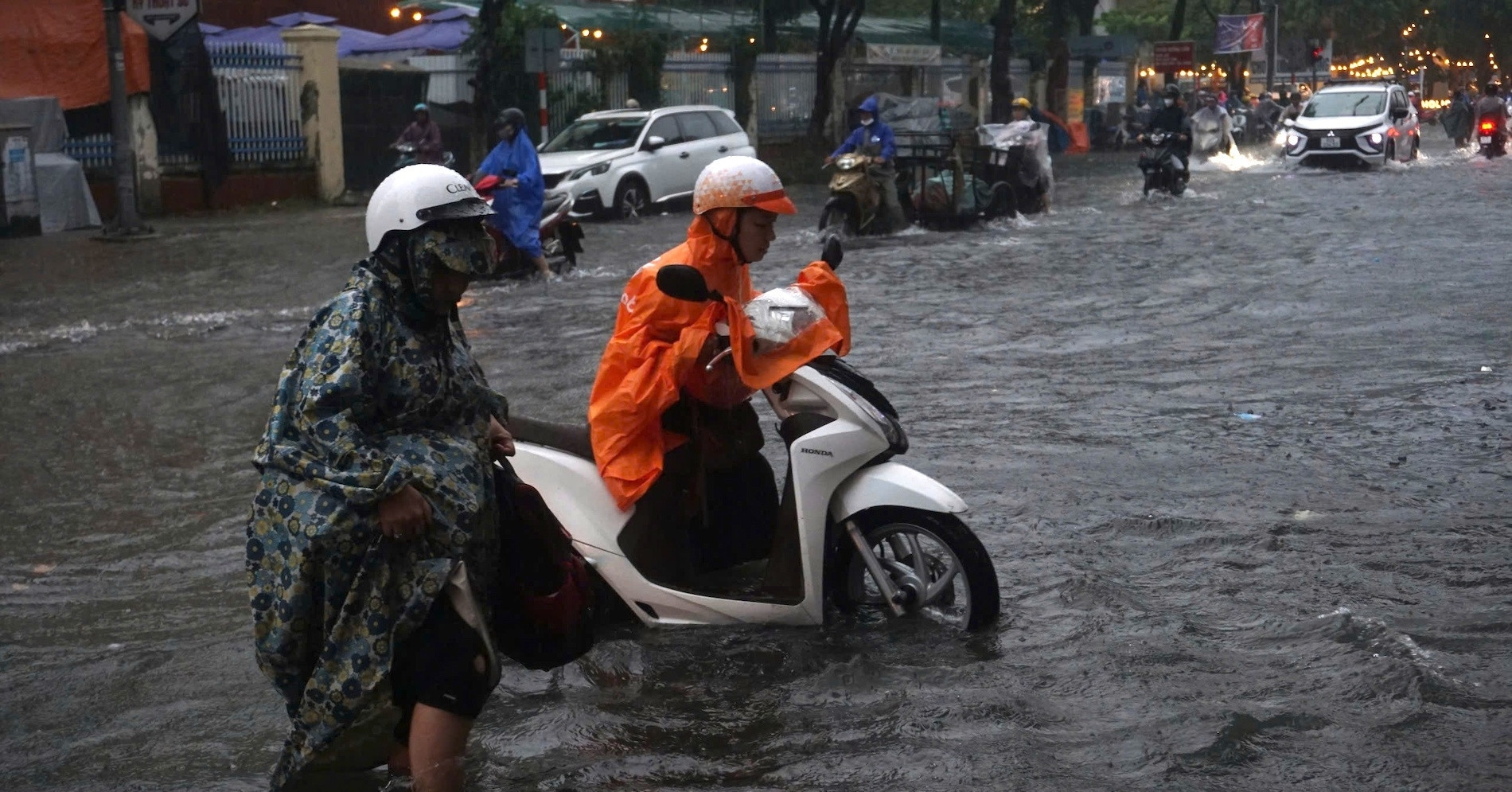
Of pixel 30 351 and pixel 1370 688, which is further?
pixel 30 351

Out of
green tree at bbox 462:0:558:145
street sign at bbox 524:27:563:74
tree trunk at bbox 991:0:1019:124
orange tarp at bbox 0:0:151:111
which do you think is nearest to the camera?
orange tarp at bbox 0:0:151:111

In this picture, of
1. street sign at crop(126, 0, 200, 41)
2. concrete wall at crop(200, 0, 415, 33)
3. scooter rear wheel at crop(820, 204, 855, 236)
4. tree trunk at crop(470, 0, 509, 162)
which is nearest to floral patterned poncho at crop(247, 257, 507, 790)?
scooter rear wheel at crop(820, 204, 855, 236)

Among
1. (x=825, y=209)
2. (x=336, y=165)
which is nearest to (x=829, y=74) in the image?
(x=336, y=165)

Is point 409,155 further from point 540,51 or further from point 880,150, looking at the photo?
point 880,150

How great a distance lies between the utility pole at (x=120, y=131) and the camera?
17.3 m

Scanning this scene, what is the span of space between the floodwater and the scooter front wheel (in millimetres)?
Answer: 88

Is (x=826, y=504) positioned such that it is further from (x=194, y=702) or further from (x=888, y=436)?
(x=194, y=702)

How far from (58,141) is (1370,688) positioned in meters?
18.3

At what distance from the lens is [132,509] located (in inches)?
260

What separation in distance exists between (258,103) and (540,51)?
13.4 feet

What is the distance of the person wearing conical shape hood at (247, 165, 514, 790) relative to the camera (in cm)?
303

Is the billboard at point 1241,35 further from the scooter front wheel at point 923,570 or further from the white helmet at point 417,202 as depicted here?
the white helmet at point 417,202

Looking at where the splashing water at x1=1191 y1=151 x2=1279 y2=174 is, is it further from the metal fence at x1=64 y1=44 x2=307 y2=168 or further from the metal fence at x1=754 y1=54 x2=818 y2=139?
the metal fence at x1=64 y1=44 x2=307 y2=168

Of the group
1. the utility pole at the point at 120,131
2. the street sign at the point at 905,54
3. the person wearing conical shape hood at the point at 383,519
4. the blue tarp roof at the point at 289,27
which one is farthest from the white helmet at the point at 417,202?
the street sign at the point at 905,54
